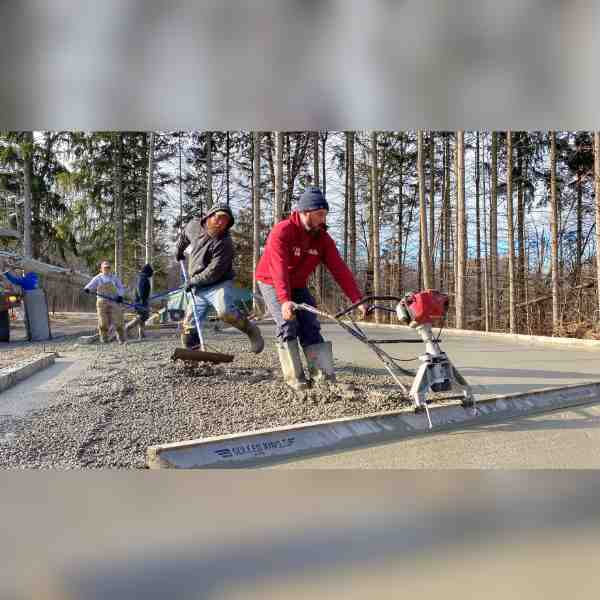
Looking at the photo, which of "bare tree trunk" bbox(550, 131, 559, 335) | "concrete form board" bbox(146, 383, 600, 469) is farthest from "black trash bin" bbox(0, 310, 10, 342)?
"bare tree trunk" bbox(550, 131, 559, 335)

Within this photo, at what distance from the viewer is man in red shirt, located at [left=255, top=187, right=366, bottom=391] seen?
1.95m

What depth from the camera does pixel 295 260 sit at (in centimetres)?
206

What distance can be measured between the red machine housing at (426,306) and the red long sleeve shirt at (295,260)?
48cm

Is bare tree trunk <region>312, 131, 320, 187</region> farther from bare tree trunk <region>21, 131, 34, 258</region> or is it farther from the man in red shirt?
bare tree trunk <region>21, 131, 34, 258</region>

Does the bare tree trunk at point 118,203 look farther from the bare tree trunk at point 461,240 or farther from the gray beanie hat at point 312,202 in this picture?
the bare tree trunk at point 461,240

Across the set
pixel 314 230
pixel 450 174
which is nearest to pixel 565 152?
pixel 450 174

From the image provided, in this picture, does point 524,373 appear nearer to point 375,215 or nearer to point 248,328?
point 248,328

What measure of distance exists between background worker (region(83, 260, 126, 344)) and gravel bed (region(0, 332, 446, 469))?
0.26m

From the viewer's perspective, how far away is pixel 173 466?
1304mm

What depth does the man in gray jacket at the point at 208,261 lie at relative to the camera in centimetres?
235

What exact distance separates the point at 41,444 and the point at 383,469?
960 millimetres

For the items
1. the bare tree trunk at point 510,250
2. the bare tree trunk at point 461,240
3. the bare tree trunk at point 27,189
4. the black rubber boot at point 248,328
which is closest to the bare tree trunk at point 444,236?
the bare tree trunk at point 461,240

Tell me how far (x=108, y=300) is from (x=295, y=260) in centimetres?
100
